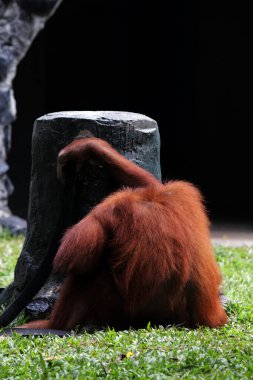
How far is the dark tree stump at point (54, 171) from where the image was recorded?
5516mm

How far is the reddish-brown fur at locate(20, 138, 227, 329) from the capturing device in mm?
4965

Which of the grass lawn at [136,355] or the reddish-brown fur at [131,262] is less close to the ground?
the reddish-brown fur at [131,262]

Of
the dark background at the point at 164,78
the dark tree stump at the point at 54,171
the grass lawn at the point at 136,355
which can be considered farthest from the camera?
the dark background at the point at 164,78

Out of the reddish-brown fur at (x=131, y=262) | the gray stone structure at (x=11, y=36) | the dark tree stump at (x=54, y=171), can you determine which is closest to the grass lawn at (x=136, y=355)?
the reddish-brown fur at (x=131, y=262)

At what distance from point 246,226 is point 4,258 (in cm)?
406

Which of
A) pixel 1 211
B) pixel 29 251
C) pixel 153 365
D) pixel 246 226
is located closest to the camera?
pixel 153 365

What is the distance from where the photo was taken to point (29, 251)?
5.81 meters

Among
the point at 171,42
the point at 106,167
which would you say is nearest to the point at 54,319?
the point at 106,167

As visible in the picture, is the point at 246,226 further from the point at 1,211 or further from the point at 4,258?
the point at 4,258

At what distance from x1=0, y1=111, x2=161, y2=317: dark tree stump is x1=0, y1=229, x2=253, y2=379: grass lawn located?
89 cm

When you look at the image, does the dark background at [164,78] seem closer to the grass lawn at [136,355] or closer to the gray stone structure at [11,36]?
the gray stone structure at [11,36]

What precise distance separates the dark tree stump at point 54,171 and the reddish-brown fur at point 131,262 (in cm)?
32

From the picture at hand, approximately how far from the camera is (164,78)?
13.5m

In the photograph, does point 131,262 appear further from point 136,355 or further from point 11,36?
point 11,36
